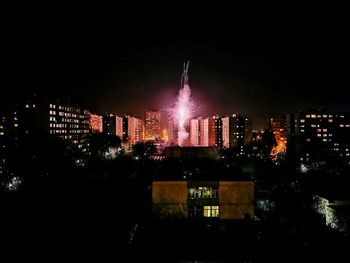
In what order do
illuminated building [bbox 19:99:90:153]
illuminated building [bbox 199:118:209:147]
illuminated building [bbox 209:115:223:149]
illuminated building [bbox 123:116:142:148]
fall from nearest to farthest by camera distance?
illuminated building [bbox 19:99:90:153] < illuminated building [bbox 209:115:223:149] < illuminated building [bbox 199:118:209:147] < illuminated building [bbox 123:116:142:148]

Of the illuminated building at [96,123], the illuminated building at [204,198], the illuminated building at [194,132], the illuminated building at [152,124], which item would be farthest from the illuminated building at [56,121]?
the illuminated building at [152,124]

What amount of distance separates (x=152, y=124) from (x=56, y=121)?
55160 millimetres

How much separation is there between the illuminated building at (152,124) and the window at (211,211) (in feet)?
263

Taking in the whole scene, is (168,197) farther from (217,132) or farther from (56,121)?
(217,132)

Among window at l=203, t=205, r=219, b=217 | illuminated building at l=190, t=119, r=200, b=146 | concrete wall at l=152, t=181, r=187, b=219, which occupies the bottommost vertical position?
window at l=203, t=205, r=219, b=217

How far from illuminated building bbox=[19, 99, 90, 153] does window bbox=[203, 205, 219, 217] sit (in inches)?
910

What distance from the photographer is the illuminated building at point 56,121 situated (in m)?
36.5

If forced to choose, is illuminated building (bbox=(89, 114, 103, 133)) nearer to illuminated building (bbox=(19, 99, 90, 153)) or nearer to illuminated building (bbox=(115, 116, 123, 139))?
illuminated building (bbox=(115, 116, 123, 139))

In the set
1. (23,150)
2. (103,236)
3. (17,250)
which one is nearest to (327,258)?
(103,236)

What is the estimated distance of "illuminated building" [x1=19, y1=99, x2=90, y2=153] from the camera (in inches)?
1438

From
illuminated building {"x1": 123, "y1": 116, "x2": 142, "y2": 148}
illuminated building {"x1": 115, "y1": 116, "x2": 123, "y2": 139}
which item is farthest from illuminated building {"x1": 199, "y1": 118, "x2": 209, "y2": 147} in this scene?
illuminated building {"x1": 115, "y1": 116, "x2": 123, "y2": 139}

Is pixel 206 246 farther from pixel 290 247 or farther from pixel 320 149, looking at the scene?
pixel 320 149

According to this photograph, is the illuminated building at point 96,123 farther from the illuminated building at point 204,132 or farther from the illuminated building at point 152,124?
the illuminated building at point 152,124

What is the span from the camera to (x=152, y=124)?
A: 94688mm
